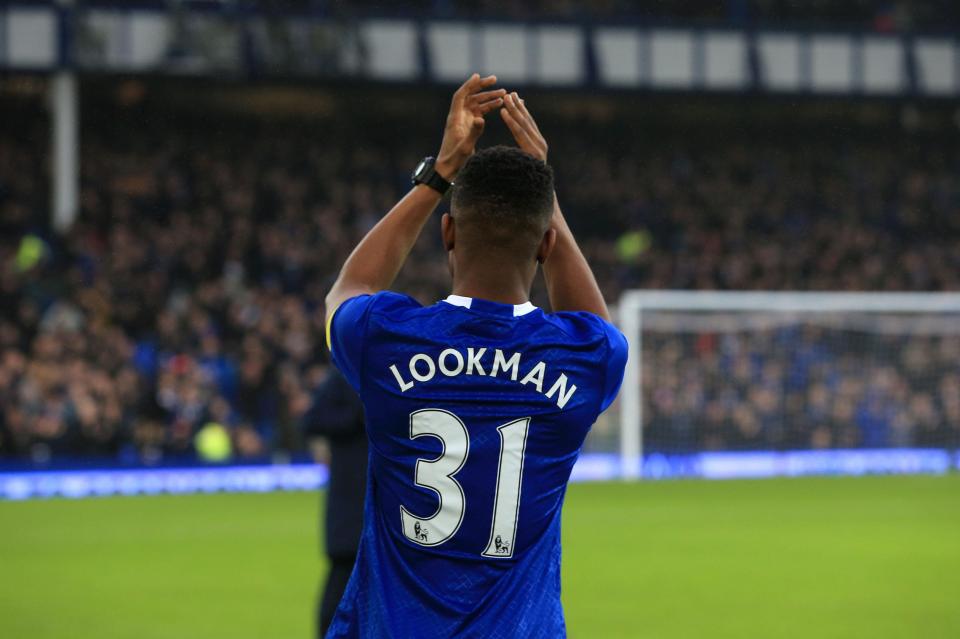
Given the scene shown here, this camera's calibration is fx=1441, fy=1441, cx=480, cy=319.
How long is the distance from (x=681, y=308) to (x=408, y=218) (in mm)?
22650

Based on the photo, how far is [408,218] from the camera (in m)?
3.09

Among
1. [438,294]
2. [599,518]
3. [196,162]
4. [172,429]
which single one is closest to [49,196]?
[196,162]

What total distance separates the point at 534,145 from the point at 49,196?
95.8ft

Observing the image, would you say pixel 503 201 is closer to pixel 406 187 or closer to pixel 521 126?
pixel 521 126

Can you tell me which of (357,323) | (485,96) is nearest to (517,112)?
(485,96)

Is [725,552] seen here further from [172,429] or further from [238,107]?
[238,107]

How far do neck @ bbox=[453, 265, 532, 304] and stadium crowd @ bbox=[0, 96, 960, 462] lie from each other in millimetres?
18215

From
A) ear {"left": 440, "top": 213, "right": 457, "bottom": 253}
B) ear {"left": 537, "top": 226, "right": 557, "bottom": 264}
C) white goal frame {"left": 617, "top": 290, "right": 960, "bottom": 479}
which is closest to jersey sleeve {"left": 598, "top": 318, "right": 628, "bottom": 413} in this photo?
ear {"left": 537, "top": 226, "right": 557, "bottom": 264}

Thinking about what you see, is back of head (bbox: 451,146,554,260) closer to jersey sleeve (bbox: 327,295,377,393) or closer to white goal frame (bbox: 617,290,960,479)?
jersey sleeve (bbox: 327,295,377,393)

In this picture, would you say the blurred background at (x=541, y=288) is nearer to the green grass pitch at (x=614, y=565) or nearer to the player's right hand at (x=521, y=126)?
the green grass pitch at (x=614, y=565)

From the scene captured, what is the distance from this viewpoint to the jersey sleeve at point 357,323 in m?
2.96

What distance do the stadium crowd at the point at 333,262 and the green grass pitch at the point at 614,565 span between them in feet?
7.36

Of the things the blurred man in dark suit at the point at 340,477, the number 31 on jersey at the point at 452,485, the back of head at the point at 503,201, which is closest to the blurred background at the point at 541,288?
the blurred man in dark suit at the point at 340,477

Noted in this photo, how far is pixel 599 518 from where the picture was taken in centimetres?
1730
